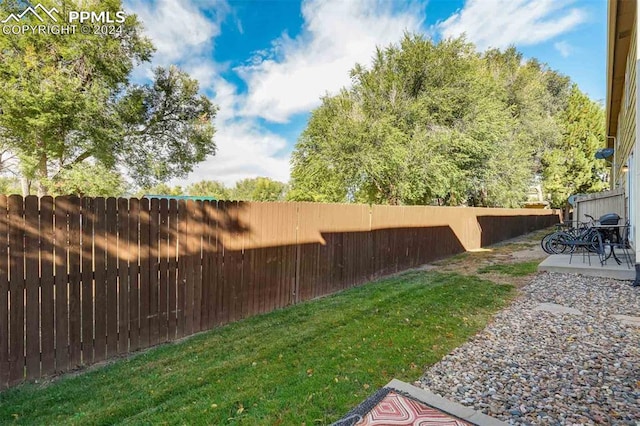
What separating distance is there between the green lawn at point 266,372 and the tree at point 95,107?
12685 millimetres

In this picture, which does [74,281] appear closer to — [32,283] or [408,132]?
[32,283]

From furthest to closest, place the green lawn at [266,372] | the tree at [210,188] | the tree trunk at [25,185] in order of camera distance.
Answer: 1. the tree at [210,188]
2. the tree trunk at [25,185]
3. the green lawn at [266,372]

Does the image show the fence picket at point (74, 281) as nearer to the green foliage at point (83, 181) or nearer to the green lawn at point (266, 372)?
the green lawn at point (266, 372)

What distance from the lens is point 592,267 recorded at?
5.93 meters

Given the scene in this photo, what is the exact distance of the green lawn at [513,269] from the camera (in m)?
6.84

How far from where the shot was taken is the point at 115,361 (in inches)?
127

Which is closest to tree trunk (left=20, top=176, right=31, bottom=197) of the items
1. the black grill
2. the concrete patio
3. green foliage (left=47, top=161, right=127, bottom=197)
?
green foliage (left=47, top=161, right=127, bottom=197)

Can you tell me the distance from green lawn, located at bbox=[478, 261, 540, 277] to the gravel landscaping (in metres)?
2.36

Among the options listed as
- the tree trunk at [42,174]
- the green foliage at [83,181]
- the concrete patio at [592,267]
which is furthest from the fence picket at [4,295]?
the tree trunk at [42,174]

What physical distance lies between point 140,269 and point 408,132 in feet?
42.3

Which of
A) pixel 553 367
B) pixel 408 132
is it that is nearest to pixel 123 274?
pixel 553 367

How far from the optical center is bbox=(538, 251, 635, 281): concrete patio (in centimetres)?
548

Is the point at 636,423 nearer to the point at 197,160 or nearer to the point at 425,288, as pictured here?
the point at 425,288

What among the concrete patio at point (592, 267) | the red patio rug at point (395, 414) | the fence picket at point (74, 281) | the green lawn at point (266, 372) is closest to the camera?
the red patio rug at point (395, 414)
